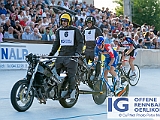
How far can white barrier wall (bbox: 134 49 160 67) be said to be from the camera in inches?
835

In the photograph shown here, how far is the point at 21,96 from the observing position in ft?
25.4

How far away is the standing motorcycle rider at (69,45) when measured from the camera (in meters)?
8.55

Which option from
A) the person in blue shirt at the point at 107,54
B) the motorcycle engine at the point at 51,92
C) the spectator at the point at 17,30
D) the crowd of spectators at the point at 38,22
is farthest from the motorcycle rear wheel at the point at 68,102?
the spectator at the point at 17,30

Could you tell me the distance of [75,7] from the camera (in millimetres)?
23953

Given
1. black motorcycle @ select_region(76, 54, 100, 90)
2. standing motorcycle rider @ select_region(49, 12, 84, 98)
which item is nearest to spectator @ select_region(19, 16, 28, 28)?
black motorcycle @ select_region(76, 54, 100, 90)

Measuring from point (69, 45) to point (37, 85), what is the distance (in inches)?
49.8

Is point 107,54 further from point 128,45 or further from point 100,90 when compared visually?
point 128,45

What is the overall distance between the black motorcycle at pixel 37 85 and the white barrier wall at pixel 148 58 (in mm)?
13029

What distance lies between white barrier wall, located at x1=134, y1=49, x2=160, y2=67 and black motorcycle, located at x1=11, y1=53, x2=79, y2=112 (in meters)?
13.0

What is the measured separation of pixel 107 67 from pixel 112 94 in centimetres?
73

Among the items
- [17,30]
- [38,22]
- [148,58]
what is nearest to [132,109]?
[17,30]

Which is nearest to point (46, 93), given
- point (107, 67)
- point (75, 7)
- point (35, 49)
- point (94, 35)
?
point (107, 67)

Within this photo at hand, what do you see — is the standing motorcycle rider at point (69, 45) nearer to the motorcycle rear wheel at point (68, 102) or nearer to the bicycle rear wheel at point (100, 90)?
the motorcycle rear wheel at point (68, 102)

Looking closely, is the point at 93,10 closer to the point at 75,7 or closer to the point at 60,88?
the point at 75,7
